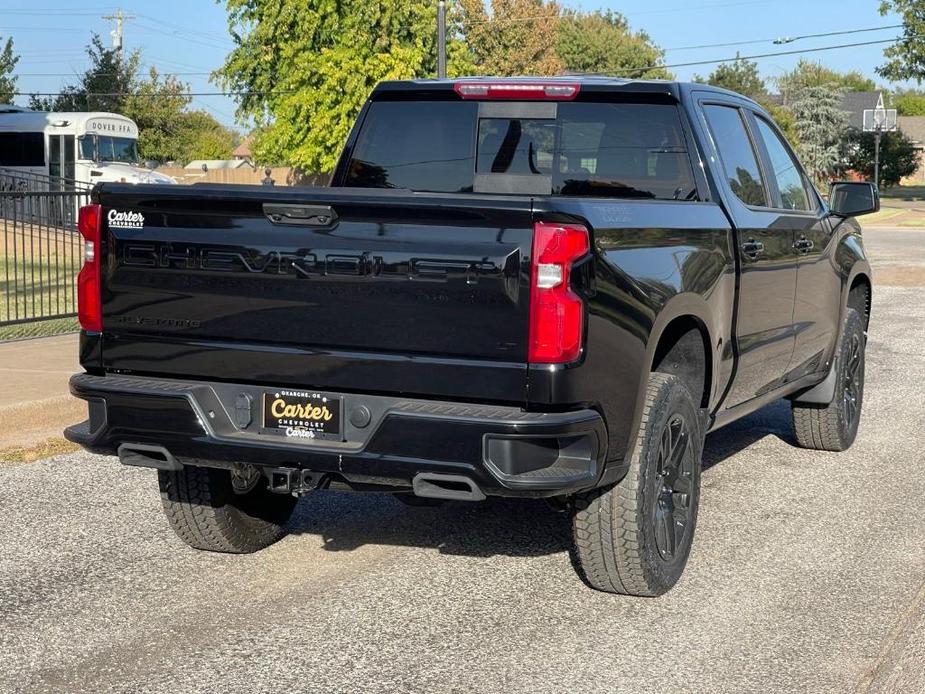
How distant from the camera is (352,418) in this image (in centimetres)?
462

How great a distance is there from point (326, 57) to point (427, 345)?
119ft

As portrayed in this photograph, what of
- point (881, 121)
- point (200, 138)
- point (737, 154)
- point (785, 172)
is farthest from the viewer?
point (881, 121)

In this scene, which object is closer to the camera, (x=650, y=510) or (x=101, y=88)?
(x=650, y=510)

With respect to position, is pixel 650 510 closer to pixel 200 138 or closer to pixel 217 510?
pixel 217 510

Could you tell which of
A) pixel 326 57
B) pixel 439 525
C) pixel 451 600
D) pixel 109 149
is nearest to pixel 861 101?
pixel 326 57

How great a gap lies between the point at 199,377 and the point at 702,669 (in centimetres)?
206

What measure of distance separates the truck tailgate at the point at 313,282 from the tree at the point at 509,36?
77.1m

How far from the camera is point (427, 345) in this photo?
14.8 feet

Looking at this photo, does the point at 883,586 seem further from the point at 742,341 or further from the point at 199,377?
the point at 199,377

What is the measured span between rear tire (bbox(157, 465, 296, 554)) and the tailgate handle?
1.34m

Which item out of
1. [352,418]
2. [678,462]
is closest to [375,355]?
[352,418]

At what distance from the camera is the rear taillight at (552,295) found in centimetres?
435

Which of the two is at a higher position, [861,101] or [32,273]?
[861,101]

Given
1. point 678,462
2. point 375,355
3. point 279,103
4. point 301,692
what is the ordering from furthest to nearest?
point 279,103, point 678,462, point 375,355, point 301,692
